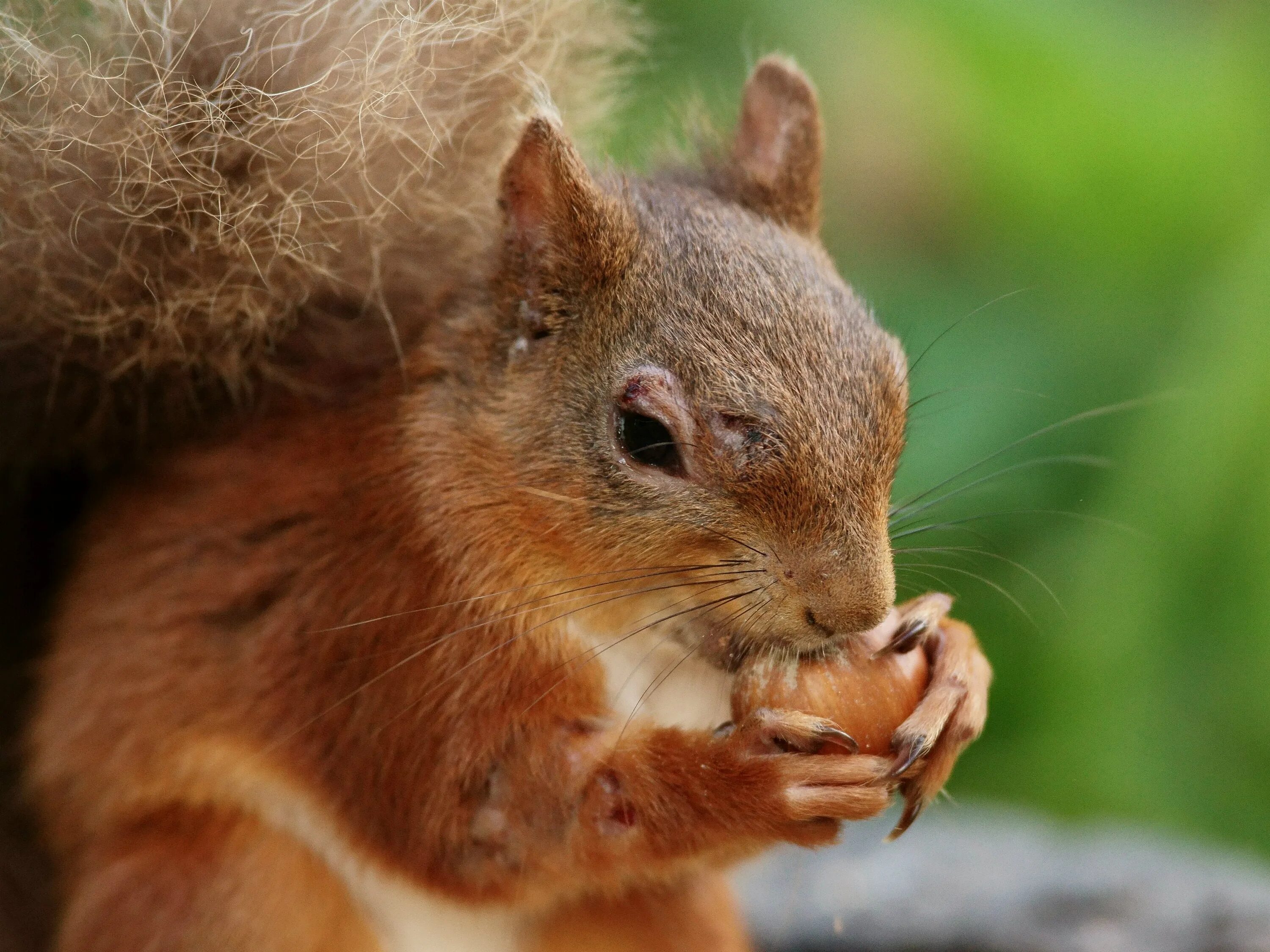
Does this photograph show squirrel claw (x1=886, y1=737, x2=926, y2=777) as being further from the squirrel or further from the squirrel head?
the squirrel head

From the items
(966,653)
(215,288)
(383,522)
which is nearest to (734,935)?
(966,653)

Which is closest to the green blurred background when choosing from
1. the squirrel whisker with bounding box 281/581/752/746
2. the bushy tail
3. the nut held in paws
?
the bushy tail

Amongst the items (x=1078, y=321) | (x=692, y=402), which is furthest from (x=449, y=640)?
(x=1078, y=321)

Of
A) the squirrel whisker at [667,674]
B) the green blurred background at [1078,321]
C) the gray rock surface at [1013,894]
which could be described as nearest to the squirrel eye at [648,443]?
the squirrel whisker at [667,674]

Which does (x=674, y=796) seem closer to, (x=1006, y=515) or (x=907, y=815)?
(x=907, y=815)

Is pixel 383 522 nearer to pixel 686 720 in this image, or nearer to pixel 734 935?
pixel 686 720

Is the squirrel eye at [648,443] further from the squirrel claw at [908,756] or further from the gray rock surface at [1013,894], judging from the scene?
the gray rock surface at [1013,894]
